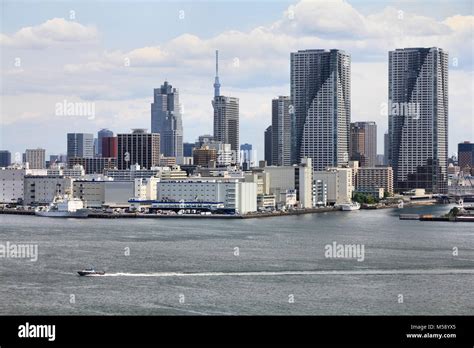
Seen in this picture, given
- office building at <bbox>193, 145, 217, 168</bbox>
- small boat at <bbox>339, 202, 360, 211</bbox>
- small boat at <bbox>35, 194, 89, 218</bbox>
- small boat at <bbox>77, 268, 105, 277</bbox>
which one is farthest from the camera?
office building at <bbox>193, 145, 217, 168</bbox>

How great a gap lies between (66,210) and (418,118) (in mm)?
26427

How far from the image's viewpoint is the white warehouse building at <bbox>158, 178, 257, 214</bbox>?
28.6m

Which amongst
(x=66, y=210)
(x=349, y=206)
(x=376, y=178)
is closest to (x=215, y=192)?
(x=66, y=210)

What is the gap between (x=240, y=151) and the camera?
55188 millimetres

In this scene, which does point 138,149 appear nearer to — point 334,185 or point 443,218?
point 334,185

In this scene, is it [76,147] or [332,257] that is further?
[76,147]

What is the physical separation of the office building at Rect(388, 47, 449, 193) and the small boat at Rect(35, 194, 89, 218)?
23.3 m

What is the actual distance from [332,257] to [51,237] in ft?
19.5

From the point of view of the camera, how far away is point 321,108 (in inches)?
1854

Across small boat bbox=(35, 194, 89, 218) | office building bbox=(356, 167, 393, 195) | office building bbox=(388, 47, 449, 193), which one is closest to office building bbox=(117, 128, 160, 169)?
office building bbox=(356, 167, 393, 195)

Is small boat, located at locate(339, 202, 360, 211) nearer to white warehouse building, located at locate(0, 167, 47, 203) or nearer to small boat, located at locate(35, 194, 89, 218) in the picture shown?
small boat, located at locate(35, 194, 89, 218)
